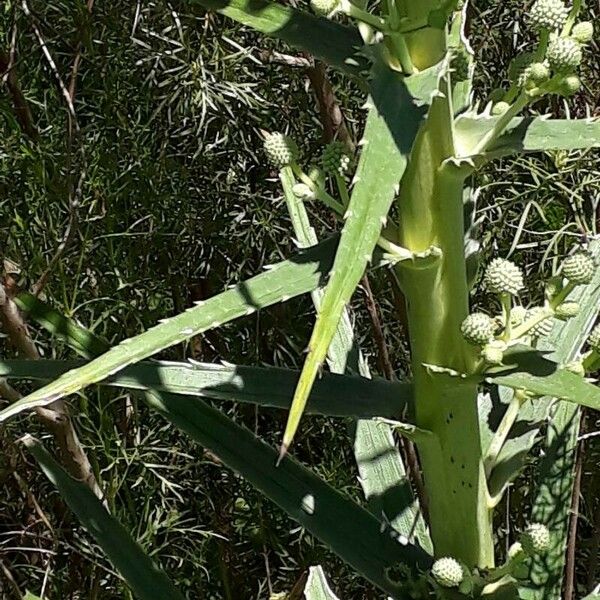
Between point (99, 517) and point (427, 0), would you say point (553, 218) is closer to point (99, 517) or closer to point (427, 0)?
point (99, 517)

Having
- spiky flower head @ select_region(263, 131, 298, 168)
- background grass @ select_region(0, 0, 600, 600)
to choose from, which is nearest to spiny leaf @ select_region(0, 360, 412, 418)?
spiky flower head @ select_region(263, 131, 298, 168)

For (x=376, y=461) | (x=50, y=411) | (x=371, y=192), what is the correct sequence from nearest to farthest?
(x=371, y=192), (x=376, y=461), (x=50, y=411)

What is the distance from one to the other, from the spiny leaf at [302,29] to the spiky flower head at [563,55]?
9 cm

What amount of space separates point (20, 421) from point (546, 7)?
3.02ft

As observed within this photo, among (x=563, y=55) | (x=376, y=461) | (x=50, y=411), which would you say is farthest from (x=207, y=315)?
(x=50, y=411)

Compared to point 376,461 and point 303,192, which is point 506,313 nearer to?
point 303,192

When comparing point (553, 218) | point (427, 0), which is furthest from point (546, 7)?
point (553, 218)

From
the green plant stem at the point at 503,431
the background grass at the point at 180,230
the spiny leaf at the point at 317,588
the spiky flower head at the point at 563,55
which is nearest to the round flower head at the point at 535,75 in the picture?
the spiky flower head at the point at 563,55

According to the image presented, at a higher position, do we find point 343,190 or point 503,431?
point 343,190

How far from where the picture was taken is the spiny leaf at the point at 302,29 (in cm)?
48

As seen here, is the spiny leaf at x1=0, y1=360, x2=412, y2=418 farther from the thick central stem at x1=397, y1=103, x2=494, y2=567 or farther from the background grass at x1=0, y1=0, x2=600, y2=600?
the background grass at x1=0, y1=0, x2=600, y2=600

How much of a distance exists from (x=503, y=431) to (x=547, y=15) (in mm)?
283

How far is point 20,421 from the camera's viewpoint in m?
1.25

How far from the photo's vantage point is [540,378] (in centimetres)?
54
